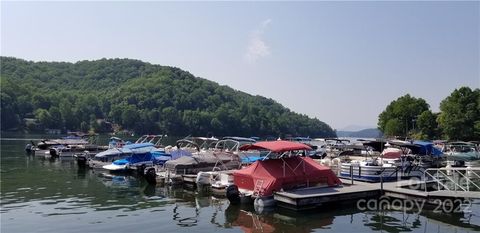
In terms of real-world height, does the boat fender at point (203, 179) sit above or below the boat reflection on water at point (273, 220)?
above

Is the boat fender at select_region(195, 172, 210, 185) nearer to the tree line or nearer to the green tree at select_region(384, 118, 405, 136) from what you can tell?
the tree line

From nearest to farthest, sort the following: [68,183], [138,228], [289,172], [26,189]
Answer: [138,228]
[289,172]
[26,189]
[68,183]

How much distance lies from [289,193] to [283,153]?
392cm

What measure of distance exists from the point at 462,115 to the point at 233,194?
275ft

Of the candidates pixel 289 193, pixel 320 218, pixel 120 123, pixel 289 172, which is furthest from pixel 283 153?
pixel 120 123

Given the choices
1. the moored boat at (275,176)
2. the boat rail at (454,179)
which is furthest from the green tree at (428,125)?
the moored boat at (275,176)

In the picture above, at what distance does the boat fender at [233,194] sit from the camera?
25.6m

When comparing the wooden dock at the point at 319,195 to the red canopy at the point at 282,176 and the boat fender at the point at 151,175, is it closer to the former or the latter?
the red canopy at the point at 282,176

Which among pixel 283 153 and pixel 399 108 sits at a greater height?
pixel 399 108

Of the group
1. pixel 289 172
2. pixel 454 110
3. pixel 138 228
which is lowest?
pixel 138 228

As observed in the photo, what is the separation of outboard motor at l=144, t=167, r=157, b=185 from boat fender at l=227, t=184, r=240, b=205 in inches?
408

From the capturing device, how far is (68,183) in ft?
115

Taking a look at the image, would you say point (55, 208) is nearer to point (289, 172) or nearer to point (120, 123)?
point (289, 172)

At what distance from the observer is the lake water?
2111 cm
